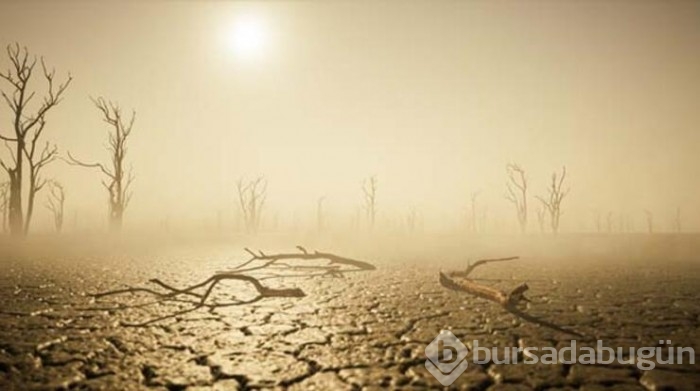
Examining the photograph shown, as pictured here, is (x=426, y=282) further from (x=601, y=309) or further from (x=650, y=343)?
(x=650, y=343)

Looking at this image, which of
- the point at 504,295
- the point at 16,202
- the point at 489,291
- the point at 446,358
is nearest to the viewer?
the point at 446,358

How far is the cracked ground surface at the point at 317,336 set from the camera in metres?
3.53

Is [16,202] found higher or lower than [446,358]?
higher

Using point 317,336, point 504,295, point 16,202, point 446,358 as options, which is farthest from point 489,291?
point 16,202

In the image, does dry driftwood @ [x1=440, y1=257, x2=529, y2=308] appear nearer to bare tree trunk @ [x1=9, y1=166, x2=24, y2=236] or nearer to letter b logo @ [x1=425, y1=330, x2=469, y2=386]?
letter b logo @ [x1=425, y1=330, x2=469, y2=386]

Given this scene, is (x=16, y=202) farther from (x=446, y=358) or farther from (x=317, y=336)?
(x=446, y=358)

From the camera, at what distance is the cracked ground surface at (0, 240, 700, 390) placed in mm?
3531

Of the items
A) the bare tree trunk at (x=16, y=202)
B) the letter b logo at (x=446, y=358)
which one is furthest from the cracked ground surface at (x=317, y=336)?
the bare tree trunk at (x=16, y=202)

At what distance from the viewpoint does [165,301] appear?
23.3ft

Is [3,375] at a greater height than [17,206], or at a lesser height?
lesser

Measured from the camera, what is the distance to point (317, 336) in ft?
16.2

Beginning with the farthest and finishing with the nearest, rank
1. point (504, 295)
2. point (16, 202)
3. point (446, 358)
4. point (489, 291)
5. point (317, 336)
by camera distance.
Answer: point (16, 202) < point (489, 291) < point (504, 295) < point (317, 336) < point (446, 358)

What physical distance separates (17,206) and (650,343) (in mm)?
28746

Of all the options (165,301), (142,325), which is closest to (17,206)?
(165,301)
